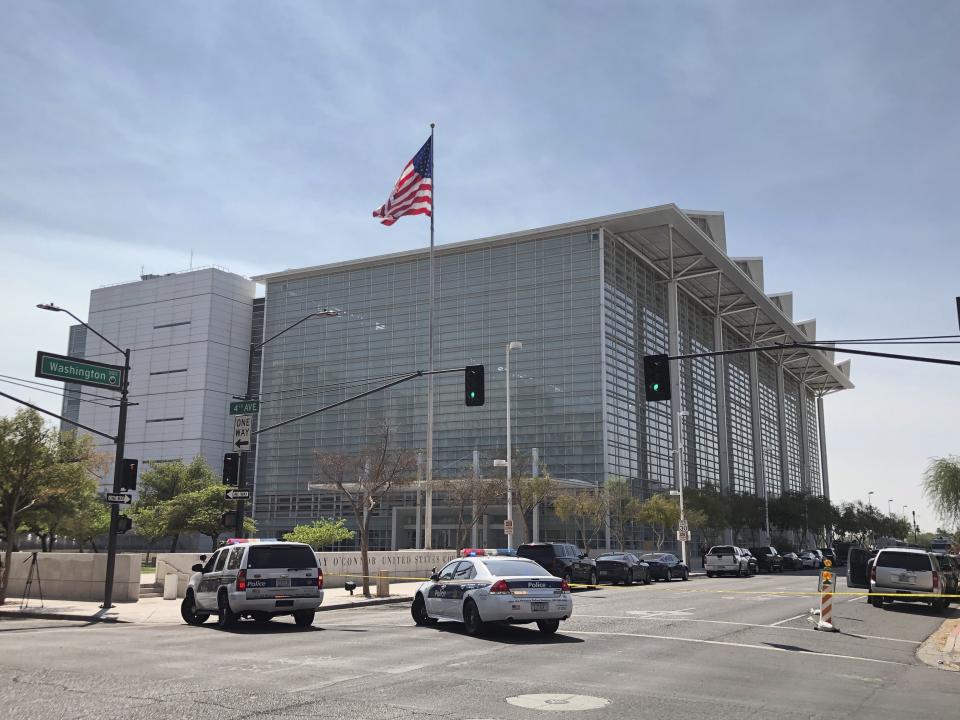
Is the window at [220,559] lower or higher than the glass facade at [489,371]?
lower

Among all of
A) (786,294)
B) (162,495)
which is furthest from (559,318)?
(786,294)

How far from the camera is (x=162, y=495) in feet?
219

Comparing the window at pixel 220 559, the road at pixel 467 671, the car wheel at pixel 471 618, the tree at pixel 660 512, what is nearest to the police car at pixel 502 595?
the car wheel at pixel 471 618

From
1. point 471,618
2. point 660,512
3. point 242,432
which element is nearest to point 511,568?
point 471,618

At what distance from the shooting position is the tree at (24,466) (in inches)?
985

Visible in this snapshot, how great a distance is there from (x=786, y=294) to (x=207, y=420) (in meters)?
77.3

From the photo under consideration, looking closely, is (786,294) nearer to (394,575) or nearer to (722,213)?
(722,213)

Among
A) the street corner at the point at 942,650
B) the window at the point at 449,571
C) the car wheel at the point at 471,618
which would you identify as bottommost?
the street corner at the point at 942,650

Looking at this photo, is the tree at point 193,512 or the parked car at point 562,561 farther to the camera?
the tree at point 193,512

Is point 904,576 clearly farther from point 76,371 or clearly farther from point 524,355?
point 524,355

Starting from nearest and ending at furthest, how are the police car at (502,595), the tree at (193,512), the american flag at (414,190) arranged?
the police car at (502,595)
the american flag at (414,190)
the tree at (193,512)

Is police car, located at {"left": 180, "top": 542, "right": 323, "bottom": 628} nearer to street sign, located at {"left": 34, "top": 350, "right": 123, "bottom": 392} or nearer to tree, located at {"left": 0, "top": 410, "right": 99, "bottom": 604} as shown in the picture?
street sign, located at {"left": 34, "top": 350, "right": 123, "bottom": 392}

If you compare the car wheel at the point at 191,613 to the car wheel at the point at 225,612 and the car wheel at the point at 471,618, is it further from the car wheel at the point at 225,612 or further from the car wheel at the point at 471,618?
the car wheel at the point at 471,618

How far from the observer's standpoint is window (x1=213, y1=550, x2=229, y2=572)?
59.7ft
